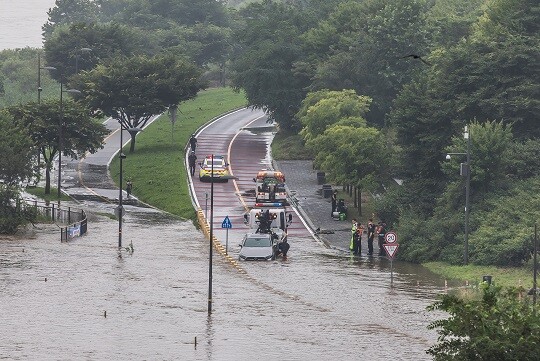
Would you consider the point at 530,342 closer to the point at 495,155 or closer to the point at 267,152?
the point at 495,155

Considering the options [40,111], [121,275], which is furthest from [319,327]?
[40,111]

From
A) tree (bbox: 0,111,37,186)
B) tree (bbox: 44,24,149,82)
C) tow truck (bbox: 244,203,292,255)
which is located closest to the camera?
tow truck (bbox: 244,203,292,255)

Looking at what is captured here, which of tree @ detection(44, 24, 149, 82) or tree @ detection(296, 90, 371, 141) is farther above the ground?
tree @ detection(44, 24, 149, 82)

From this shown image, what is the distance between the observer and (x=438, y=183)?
81562 mm

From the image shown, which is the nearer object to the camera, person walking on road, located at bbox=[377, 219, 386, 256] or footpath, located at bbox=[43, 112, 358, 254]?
person walking on road, located at bbox=[377, 219, 386, 256]

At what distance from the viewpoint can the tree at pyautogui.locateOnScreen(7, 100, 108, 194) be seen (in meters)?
93.2

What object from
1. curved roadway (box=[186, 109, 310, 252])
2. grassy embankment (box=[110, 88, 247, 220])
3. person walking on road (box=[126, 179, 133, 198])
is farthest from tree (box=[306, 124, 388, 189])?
person walking on road (box=[126, 179, 133, 198])

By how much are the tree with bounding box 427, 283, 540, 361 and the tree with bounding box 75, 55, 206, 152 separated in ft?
232

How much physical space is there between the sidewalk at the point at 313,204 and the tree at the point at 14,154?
1803 cm

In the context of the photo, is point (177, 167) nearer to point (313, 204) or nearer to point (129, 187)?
point (129, 187)

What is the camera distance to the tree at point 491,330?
118ft

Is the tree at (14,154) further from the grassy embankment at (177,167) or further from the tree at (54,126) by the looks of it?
the grassy embankment at (177,167)

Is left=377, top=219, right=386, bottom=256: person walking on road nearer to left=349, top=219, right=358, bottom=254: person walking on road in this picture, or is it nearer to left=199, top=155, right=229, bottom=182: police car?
left=349, top=219, right=358, bottom=254: person walking on road

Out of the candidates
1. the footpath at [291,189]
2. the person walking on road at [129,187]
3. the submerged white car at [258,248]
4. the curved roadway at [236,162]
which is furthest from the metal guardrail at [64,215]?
the submerged white car at [258,248]
